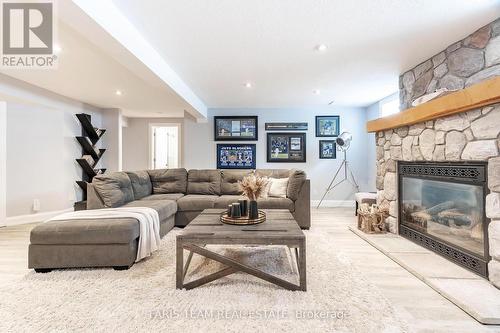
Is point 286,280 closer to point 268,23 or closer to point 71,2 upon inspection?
point 268,23

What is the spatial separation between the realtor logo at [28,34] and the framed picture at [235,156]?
10.6 ft

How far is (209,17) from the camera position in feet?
6.64

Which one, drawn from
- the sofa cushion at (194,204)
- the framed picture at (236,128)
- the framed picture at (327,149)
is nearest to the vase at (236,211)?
the sofa cushion at (194,204)

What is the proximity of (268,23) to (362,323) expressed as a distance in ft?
7.86

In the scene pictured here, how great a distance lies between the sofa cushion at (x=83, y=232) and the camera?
2.20 metres

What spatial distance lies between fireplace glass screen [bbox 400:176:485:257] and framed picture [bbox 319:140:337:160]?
2.30 metres

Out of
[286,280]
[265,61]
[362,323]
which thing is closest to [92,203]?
[286,280]

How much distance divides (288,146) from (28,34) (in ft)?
14.4

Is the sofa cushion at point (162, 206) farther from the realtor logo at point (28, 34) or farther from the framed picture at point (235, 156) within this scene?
the framed picture at point (235, 156)

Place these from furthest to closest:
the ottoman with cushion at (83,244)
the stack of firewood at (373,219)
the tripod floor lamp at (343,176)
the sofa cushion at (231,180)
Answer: the tripod floor lamp at (343,176) < the sofa cushion at (231,180) < the stack of firewood at (373,219) < the ottoman with cushion at (83,244)

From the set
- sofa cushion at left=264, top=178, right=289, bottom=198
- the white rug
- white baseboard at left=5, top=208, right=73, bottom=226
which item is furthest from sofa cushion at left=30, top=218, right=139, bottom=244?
white baseboard at left=5, top=208, right=73, bottom=226

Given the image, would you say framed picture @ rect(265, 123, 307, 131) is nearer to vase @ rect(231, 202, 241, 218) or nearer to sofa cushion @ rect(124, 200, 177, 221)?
sofa cushion @ rect(124, 200, 177, 221)

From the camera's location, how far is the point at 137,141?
7.03 m

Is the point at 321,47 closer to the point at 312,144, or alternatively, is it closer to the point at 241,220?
the point at 241,220
